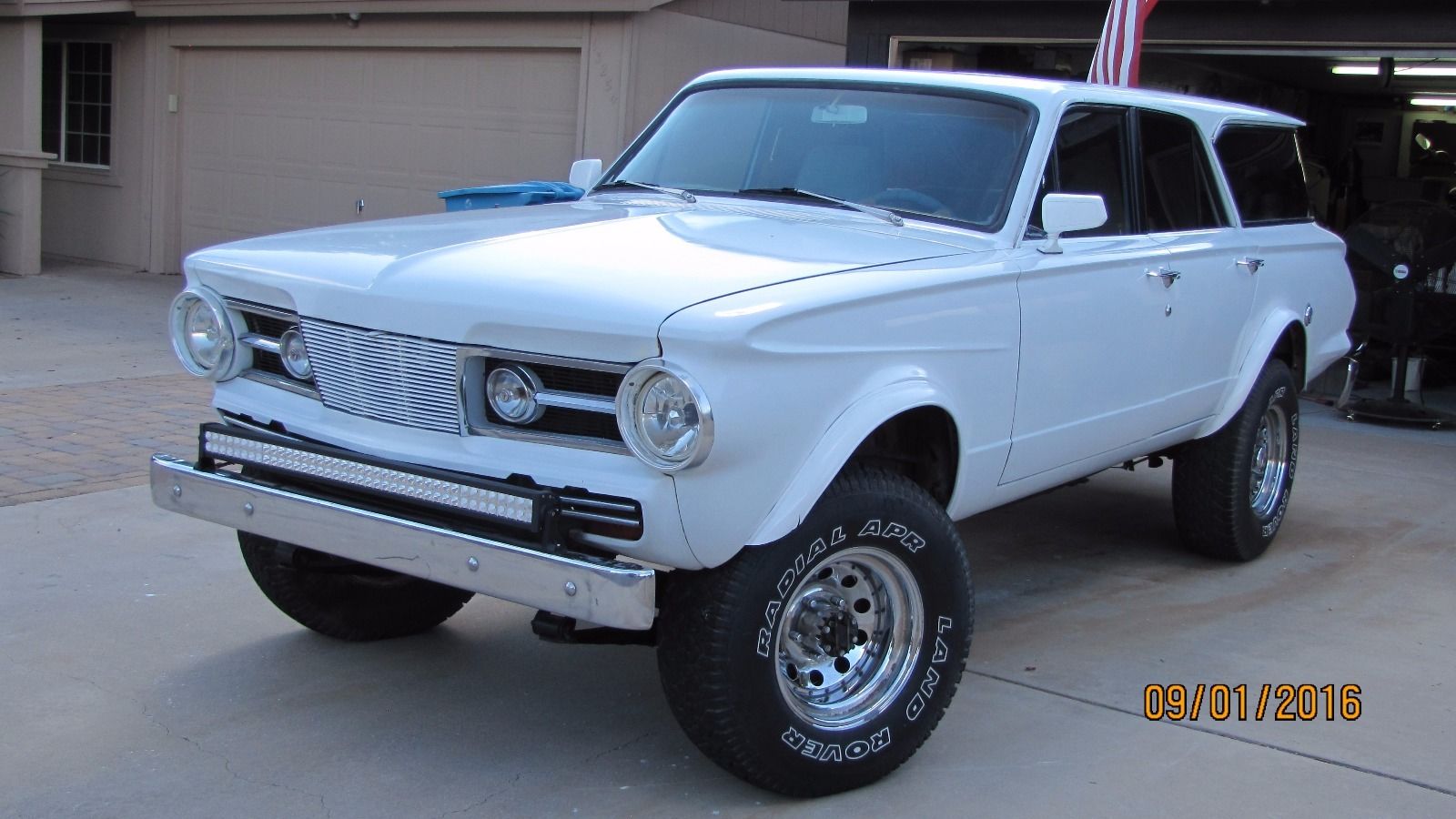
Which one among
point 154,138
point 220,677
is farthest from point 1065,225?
point 154,138

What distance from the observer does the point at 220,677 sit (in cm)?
435

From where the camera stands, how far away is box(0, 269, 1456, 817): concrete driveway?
144 inches

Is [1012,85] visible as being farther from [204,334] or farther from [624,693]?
[204,334]

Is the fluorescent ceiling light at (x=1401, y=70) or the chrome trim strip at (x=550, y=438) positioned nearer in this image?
the chrome trim strip at (x=550, y=438)

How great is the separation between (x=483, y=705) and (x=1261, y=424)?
3.48 meters

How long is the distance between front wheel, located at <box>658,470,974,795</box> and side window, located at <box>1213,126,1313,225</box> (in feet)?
9.32

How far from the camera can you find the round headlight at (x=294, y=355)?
384 cm

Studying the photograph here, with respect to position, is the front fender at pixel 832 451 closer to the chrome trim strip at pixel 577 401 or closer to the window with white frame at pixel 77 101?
the chrome trim strip at pixel 577 401

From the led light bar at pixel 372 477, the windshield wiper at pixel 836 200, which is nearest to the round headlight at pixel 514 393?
the led light bar at pixel 372 477

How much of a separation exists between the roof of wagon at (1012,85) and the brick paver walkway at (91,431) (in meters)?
3.34

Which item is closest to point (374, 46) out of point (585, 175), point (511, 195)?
point (511, 195)

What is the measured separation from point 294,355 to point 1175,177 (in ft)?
10.9

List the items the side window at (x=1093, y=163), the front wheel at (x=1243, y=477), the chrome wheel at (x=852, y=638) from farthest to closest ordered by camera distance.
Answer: the front wheel at (x=1243, y=477), the side window at (x=1093, y=163), the chrome wheel at (x=852, y=638)
